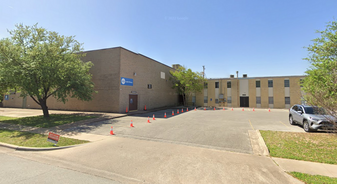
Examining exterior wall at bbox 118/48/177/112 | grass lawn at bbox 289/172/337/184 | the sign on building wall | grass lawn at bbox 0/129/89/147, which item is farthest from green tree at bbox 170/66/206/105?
grass lawn at bbox 289/172/337/184

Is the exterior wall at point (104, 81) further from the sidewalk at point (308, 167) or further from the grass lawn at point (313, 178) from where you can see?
the grass lawn at point (313, 178)

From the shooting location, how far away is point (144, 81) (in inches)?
966

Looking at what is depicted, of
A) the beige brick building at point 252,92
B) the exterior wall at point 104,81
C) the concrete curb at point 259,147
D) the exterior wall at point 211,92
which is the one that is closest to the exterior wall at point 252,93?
the beige brick building at point 252,92

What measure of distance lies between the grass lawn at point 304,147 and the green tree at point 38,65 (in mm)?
15030

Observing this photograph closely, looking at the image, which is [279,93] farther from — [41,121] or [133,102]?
[41,121]

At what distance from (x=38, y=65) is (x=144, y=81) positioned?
13.8 meters

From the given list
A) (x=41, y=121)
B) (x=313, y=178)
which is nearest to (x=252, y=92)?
(x=313, y=178)

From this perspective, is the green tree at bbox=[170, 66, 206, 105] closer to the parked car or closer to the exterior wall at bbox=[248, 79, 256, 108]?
the exterior wall at bbox=[248, 79, 256, 108]

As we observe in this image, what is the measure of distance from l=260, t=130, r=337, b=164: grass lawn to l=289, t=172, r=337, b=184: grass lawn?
1473 mm

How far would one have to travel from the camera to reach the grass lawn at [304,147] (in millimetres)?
5812

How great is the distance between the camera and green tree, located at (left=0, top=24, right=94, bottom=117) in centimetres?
1199

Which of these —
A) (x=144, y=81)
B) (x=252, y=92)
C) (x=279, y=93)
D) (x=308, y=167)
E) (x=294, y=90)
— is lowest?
(x=308, y=167)

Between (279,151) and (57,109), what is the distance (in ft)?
87.8

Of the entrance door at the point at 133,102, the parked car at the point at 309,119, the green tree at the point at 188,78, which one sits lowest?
the parked car at the point at 309,119
